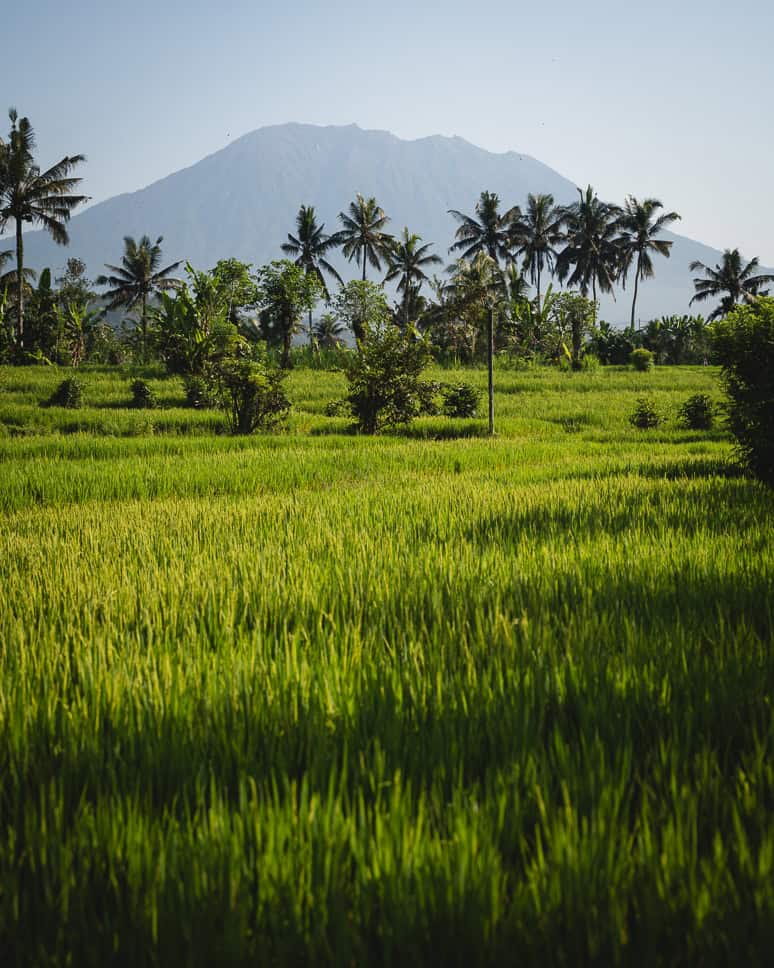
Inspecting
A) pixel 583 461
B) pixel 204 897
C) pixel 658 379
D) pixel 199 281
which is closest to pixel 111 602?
pixel 204 897

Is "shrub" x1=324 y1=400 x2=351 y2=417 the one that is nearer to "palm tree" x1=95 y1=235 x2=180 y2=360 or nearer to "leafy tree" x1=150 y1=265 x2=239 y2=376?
"leafy tree" x1=150 y1=265 x2=239 y2=376

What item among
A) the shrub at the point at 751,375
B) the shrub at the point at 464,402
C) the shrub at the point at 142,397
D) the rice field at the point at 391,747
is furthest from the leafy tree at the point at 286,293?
the rice field at the point at 391,747

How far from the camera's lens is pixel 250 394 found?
12.5 meters

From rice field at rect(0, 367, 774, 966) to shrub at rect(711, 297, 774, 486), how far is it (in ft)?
9.74

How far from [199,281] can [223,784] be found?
2510 centimetres

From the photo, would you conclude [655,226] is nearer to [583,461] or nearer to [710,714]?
[583,461]

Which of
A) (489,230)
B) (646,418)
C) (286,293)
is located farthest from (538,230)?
(646,418)

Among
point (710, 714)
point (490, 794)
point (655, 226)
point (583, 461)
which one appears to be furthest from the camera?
point (655, 226)

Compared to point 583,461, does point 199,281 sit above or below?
above

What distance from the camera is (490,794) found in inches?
49.4

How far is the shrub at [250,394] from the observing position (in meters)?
12.1

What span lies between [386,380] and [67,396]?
8402mm

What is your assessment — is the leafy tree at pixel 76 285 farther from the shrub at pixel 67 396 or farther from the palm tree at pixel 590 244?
the palm tree at pixel 590 244

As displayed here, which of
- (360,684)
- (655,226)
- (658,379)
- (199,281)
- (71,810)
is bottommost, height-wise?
(71,810)
